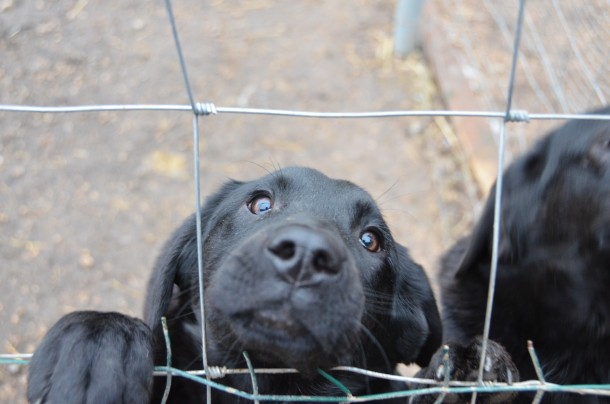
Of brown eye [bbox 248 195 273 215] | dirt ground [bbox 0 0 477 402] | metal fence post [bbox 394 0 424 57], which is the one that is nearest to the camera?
brown eye [bbox 248 195 273 215]

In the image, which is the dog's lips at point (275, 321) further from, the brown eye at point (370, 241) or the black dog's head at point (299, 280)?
the brown eye at point (370, 241)

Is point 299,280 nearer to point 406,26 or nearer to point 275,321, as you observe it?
point 275,321

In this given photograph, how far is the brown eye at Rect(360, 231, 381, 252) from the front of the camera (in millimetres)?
2160

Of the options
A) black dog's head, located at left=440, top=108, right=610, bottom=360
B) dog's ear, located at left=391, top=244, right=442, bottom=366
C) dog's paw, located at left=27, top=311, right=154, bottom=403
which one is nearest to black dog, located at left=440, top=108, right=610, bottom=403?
black dog's head, located at left=440, top=108, right=610, bottom=360

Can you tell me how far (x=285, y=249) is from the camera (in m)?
1.58

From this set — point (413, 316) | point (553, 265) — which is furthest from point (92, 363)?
point (553, 265)

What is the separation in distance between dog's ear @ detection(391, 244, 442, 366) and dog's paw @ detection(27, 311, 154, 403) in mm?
939

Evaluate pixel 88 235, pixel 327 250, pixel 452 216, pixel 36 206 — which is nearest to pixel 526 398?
pixel 327 250

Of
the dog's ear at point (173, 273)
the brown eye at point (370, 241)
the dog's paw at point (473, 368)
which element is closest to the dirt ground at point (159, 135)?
the brown eye at point (370, 241)

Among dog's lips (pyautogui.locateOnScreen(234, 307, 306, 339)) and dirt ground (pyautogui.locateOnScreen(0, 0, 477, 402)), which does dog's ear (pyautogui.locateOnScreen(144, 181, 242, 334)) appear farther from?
dirt ground (pyautogui.locateOnScreen(0, 0, 477, 402))

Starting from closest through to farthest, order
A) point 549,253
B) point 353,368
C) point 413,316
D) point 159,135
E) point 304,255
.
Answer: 1. point 304,255
2. point 353,368
3. point 413,316
4. point 549,253
5. point 159,135

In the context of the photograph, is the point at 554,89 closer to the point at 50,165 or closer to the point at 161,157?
the point at 161,157

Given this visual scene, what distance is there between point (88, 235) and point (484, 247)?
2.27 metres

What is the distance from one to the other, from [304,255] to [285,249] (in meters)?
0.06
